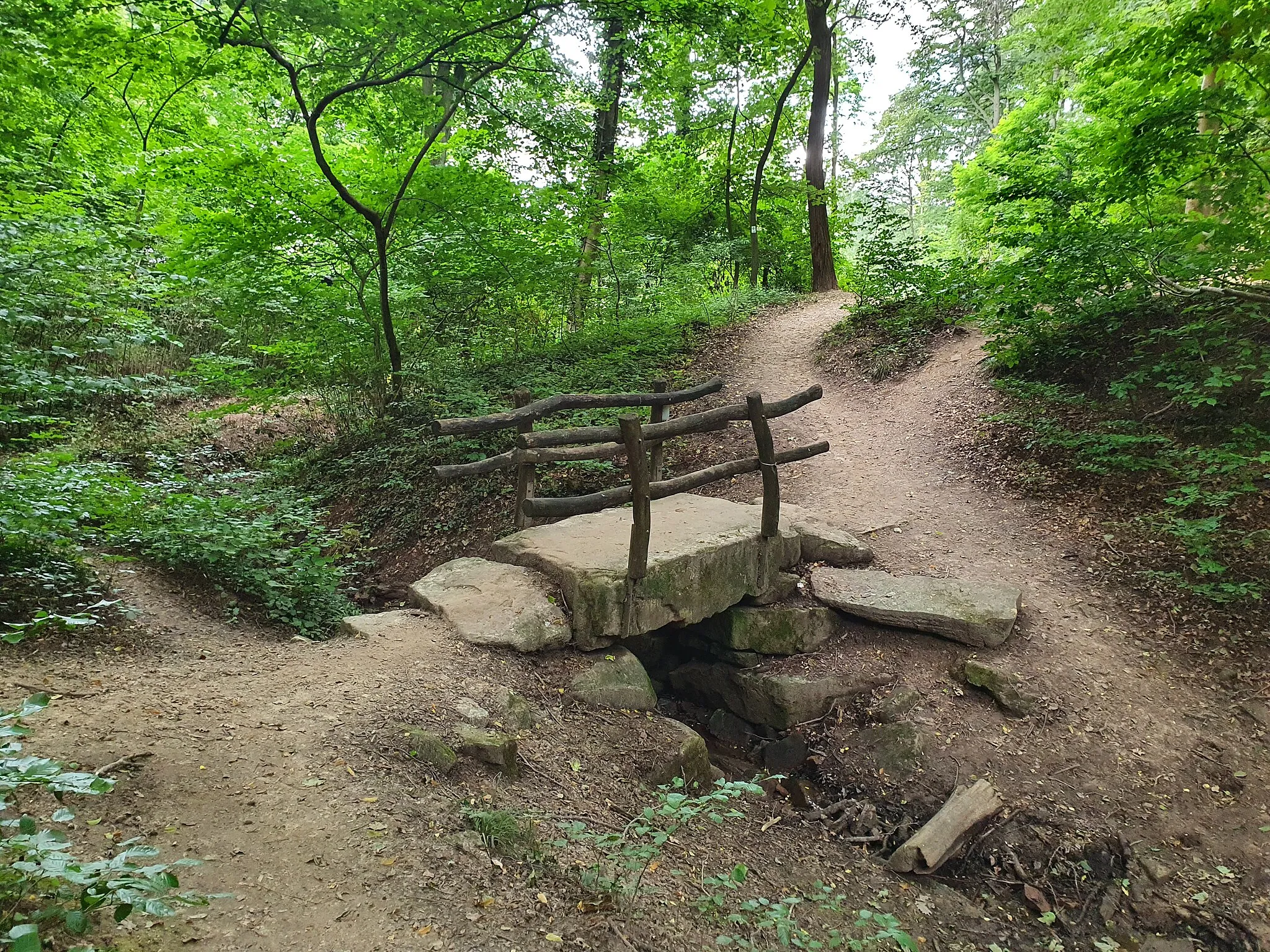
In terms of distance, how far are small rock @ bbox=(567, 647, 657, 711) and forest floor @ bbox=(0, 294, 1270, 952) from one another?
0.52ft

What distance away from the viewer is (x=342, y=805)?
2.94 meters

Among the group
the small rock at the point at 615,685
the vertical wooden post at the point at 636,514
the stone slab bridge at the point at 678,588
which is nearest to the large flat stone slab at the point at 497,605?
the stone slab bridge at the point at 678,588

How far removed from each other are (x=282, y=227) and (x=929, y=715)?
9173mm

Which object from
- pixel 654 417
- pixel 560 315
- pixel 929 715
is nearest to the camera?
pixel 929 715

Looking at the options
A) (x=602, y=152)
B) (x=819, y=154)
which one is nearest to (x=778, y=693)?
(x=602, y=152)

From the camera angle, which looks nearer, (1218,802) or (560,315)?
(1218,802)

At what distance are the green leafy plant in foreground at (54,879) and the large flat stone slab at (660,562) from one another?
3.36m

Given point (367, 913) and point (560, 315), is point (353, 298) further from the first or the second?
point (367, 913)

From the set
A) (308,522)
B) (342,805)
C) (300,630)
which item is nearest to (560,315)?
(308,522)

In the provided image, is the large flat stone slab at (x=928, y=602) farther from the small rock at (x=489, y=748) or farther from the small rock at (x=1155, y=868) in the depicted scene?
the small rock at (x=489, y=748)

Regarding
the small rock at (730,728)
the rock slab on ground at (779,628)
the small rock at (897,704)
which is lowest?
the small rock at (730,728)

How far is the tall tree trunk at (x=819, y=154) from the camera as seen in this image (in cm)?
1391

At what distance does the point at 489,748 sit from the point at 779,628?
9.66 ft

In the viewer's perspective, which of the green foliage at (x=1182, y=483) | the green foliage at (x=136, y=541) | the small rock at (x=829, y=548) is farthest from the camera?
the small rock at (x=829, y=548)
